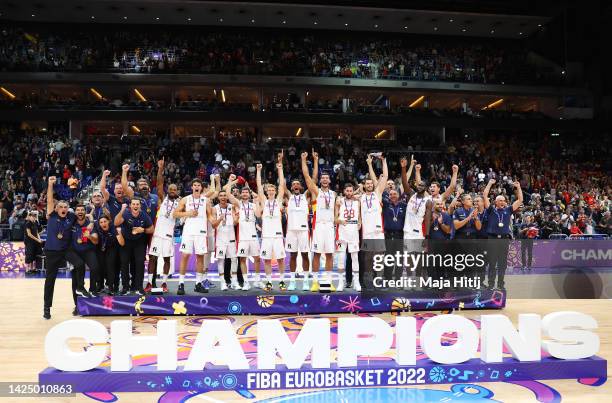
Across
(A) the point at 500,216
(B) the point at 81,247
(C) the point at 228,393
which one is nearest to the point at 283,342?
(C) the point at 228,393

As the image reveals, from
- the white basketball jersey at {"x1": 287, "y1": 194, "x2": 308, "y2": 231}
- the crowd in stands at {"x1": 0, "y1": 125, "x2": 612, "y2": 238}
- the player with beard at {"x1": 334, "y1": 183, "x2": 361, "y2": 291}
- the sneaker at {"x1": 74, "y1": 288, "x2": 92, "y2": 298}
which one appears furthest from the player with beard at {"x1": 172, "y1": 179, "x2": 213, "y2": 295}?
the crowd in stands at {"x1": 0, "y1": 125, "x2": 612, "y2": 238}

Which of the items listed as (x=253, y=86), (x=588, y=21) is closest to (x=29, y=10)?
(x=253, y=86)

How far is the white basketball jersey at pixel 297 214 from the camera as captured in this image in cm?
944

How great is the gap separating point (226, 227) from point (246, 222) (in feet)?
1.29

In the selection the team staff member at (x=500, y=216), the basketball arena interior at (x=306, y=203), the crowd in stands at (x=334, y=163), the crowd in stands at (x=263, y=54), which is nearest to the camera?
the basketball arena interior at (x=306, y=203)

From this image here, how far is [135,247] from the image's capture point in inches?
354

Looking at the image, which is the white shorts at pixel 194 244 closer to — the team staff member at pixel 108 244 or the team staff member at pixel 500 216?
the team staff member at pixel 108 244

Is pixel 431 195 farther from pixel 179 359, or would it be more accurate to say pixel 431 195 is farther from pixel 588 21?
pixel 588 21

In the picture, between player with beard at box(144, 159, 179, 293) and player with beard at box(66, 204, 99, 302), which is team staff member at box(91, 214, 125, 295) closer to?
player with beard at box(66, 204, 99, 302)

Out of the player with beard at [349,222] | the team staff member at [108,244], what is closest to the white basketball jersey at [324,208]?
the player with beard at [349,222]

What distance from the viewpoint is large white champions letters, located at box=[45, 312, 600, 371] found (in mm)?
5383

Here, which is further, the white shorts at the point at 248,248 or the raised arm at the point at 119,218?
the white shorts at the point at 248,248

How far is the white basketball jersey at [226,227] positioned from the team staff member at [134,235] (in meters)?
1.14

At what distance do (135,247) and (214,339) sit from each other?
407cm
